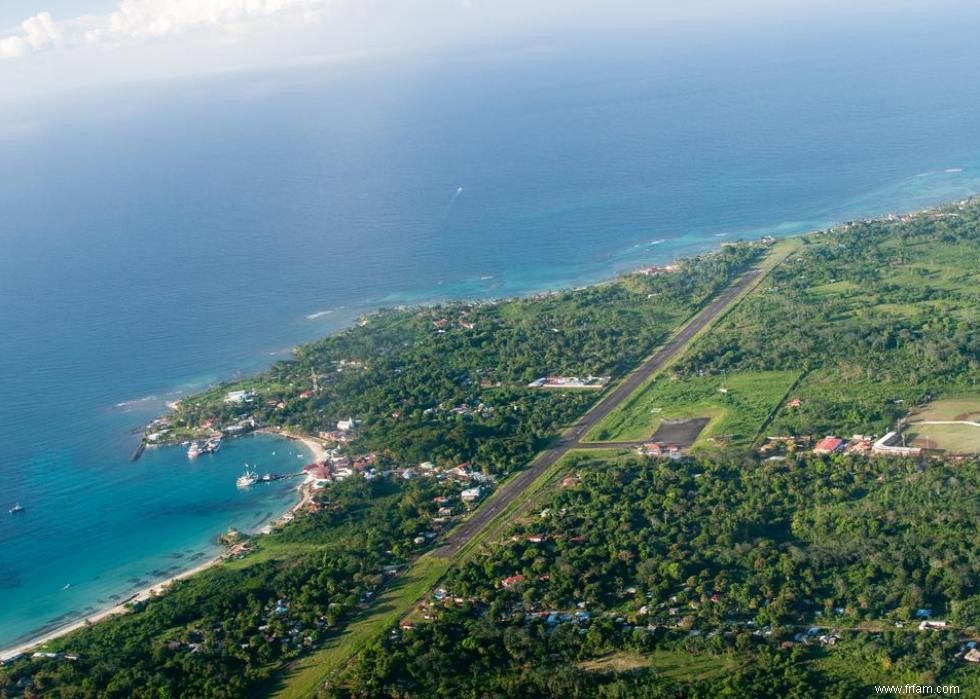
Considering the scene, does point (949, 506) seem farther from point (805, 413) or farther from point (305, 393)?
point (305, 393)

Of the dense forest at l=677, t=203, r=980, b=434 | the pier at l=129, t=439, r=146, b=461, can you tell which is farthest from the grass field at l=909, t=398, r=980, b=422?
the pier at l=129, t=439, r=146, b=461

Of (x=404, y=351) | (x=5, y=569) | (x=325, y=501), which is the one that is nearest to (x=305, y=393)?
(x=404, y=351)

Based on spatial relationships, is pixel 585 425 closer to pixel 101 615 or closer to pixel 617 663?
pixel 617 663

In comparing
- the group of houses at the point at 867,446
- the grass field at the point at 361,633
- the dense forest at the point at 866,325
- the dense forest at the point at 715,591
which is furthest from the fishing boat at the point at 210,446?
the group of houses at the point at 867,446

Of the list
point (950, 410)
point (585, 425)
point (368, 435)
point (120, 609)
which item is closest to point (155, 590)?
point (120, 609)

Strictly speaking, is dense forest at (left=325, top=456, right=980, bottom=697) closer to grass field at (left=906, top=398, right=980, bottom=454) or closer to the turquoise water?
grass field at (left=906, top=398, right=980, bottom=454)

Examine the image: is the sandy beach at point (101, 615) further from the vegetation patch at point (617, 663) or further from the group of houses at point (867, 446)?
the group of houses at point (867, 446)
